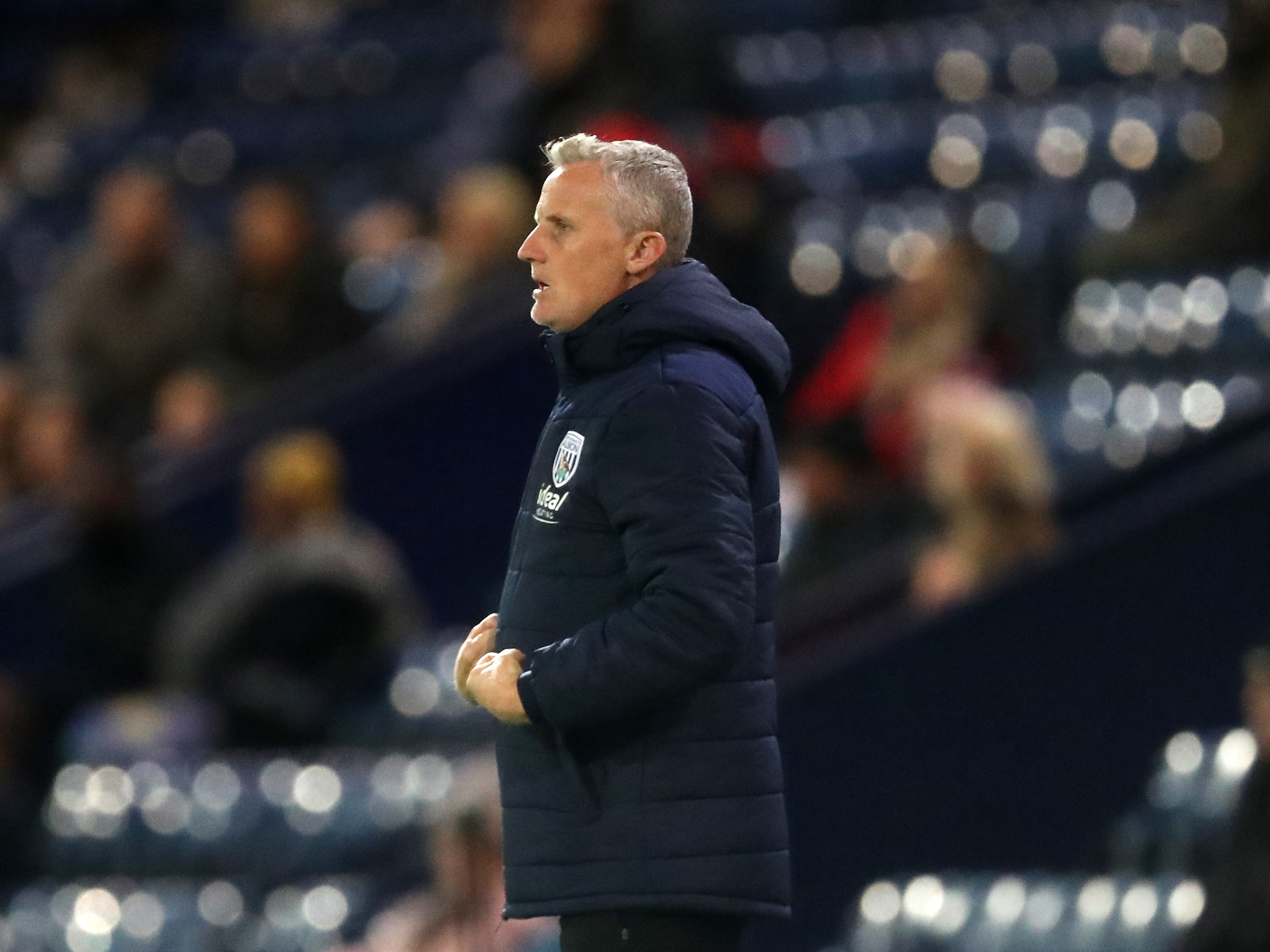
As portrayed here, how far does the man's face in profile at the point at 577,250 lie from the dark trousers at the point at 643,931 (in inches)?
23.2

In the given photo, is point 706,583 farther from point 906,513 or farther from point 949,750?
point 906,513

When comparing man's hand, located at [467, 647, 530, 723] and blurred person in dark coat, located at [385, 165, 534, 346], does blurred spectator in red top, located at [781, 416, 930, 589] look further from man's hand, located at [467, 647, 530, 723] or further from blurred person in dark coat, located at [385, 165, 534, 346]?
man's hand, located at [467, 647, 530, 723]

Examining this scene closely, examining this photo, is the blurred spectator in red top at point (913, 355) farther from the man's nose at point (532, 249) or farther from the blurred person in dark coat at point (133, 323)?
the man's nose at point (532, 249)

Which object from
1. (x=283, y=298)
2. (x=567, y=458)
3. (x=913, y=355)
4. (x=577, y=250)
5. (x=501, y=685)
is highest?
(x=283, y=298)

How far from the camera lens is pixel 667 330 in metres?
2.33

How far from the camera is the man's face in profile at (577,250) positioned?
7.77 feet

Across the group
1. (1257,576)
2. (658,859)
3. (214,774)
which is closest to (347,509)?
(214,774)

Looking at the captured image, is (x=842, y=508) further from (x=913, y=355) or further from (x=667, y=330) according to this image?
(x=667, y=330)

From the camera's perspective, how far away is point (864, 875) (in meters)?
4.88

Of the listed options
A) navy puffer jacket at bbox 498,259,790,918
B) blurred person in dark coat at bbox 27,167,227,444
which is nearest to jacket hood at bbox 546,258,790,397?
navy puffer jacket at bbox 498,259,790,918

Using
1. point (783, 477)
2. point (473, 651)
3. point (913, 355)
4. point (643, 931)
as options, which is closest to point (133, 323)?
point (783, 477)

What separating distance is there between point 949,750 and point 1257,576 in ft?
2.32

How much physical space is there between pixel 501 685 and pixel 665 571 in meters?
0.21

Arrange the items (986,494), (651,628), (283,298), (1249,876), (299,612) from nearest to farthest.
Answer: (651,628)
(1249,876)
(986,494)
(299,612)
(283,298)
